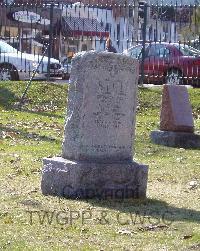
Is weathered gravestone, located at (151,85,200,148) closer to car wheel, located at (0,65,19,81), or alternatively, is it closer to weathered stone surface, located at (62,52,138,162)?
weathered stone surface, located at (62,52,138,162)

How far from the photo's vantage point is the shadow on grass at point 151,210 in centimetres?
727

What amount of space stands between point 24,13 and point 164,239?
19.2 metres

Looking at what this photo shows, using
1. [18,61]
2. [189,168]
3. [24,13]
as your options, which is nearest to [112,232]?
[189,168]

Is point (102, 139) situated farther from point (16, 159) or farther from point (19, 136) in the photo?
point (19, 136)

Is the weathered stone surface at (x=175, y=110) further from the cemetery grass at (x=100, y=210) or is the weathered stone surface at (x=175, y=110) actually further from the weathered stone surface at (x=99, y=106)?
the weathered stone surface at (x=99, y=106)

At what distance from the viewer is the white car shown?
73.5ft

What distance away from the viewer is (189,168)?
10414 mm

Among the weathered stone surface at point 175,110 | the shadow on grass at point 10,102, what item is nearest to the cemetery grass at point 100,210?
the weathered stone surface at point 175,110

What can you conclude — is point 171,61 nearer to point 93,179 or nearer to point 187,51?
point 187,51

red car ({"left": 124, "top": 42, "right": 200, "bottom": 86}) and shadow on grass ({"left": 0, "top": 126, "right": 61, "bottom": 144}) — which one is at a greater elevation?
red car ({"left": 124, "top": 42, "right": 200, "bottom": 86})

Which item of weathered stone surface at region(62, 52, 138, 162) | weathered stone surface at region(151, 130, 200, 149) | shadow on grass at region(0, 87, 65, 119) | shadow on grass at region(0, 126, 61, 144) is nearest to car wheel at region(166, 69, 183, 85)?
shadow on grass at region(0, 87, 65, 119)

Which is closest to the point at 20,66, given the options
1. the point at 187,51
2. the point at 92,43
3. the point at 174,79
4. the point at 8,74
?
the point at 8,74

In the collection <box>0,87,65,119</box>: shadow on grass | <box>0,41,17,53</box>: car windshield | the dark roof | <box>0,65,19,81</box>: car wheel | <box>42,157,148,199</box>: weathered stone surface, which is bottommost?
<box>0,87,65,119</box>: shadow on grass

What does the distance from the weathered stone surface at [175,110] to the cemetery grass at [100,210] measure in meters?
0.50
